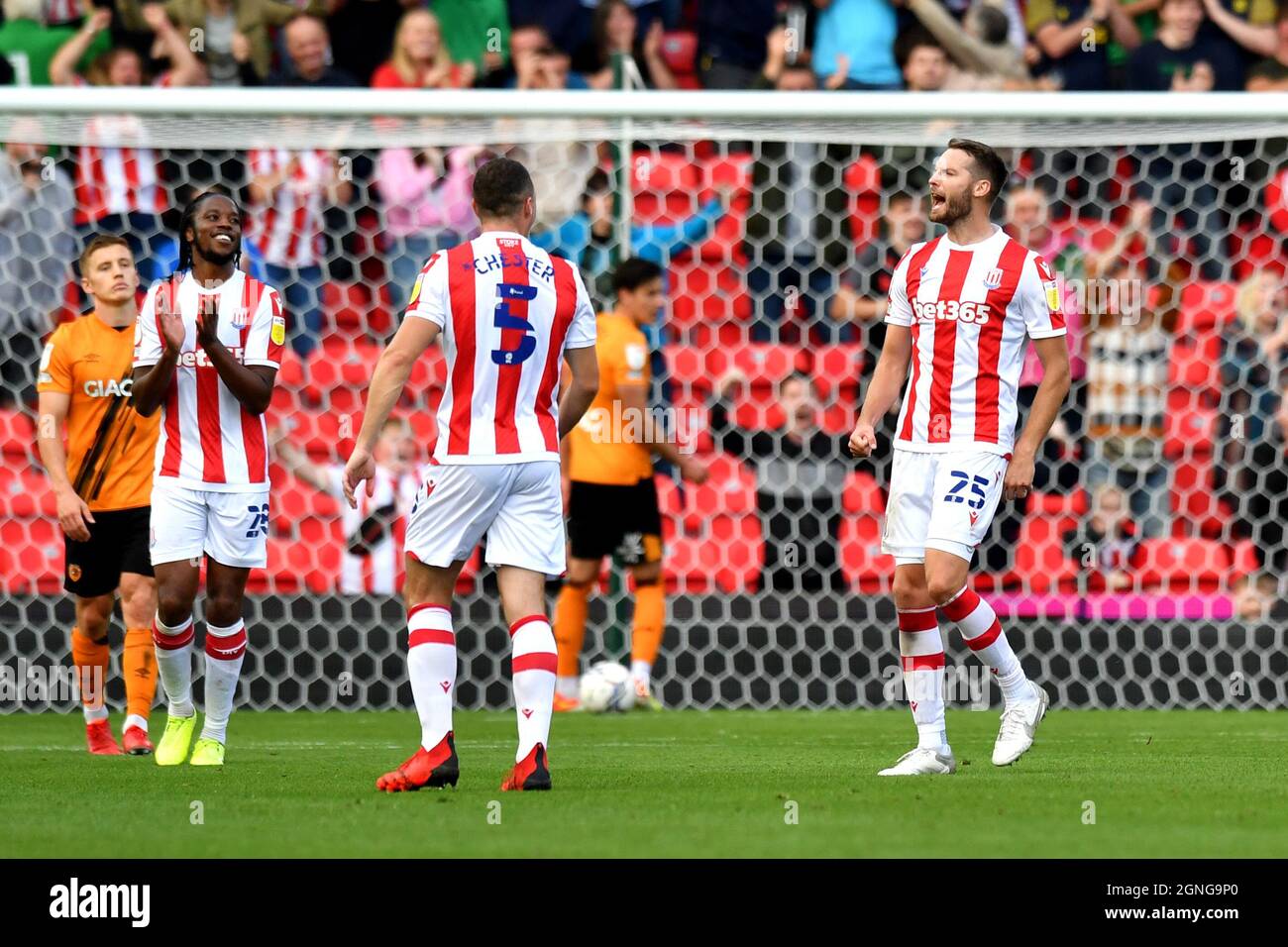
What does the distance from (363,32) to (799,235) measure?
3701mm

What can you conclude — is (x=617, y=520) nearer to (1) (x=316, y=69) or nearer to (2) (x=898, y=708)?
(2) (x=898, y=708)

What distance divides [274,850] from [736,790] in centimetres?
177

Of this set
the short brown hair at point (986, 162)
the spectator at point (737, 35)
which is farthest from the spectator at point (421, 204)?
the short brown hair at point (986, 162)

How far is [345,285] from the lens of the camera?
11250 millimetres

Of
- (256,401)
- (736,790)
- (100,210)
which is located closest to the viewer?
(736,790)

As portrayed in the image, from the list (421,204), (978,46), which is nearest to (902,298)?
(421,204)

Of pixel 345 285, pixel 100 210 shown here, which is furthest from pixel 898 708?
pixel 100 210

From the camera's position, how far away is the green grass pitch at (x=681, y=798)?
464 cm

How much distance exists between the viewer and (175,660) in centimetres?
726

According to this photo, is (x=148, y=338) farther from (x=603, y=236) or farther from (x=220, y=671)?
(x=603, y=236)

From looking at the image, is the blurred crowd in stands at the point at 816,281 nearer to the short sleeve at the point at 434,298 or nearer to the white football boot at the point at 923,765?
the white football boot at the point at 923,765

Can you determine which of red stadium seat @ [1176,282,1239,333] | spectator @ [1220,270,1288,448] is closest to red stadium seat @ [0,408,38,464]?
red stadium seat @ [1176,282,1239,333]

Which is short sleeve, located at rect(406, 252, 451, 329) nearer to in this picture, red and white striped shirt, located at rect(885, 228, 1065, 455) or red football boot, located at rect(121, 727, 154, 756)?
red and white striped shirt, located at rect(885, 228, 1065, 455)

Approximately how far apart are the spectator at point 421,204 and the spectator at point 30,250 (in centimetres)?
180
